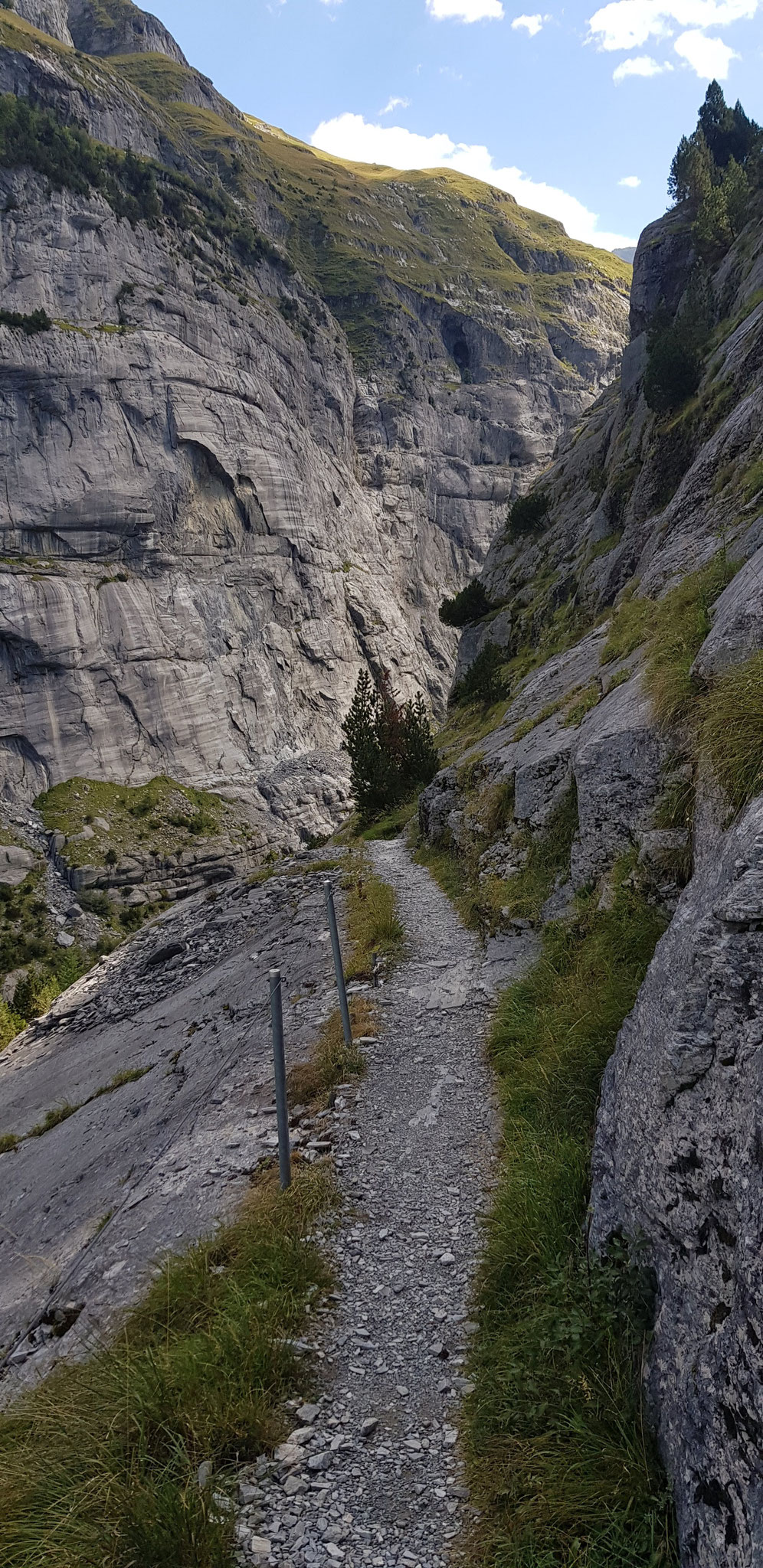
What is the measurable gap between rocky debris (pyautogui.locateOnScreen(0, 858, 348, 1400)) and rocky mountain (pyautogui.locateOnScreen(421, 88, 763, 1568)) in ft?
12.6

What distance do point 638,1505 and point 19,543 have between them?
99390mm

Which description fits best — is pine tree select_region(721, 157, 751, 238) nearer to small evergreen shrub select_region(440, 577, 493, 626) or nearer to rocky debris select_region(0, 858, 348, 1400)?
small evergreen shrub select_region(440, 577, 493, 626)

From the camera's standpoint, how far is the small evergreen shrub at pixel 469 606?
49156 mm

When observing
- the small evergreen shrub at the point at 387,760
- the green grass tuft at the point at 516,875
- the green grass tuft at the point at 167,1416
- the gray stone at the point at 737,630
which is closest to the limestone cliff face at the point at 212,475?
the small evergreen shrub at the point at 387,760

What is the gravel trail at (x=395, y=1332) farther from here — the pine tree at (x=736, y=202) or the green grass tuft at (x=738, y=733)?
the pine tree at (x=736, y=202)

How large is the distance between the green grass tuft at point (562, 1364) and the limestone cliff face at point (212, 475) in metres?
82.6

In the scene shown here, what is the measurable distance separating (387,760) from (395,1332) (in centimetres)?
2767

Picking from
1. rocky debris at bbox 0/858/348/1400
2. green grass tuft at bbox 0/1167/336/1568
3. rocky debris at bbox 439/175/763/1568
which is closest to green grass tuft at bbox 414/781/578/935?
rocky debris at bbox 439/175/763/1568

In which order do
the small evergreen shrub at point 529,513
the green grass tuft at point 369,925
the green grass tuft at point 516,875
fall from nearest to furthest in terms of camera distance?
the green grass tuft at point 516,875 → the green grass tuft at point 369,925 → the small evergreen shrub at point 529,513

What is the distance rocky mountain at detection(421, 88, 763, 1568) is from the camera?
3.19 meters

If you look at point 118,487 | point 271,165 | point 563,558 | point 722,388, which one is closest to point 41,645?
point 118,487

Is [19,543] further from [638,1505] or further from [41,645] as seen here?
[638,1505]

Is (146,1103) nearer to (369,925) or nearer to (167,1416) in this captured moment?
(369,925)

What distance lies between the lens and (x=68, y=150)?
3880 inches
